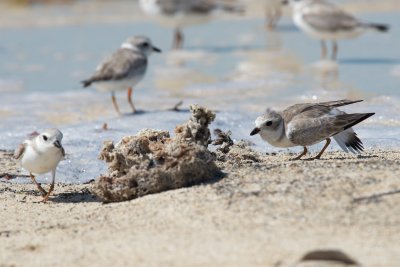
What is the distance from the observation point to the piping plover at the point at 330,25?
13.3 metres

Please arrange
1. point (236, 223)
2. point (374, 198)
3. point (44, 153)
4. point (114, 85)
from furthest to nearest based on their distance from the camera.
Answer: point (114, 85)
point (44, 153)
point (374, 198)
point (236, 223)

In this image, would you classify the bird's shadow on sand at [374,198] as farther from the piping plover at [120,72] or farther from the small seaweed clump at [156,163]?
the piping plover at [120,72]

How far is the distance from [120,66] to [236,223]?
5.46 m

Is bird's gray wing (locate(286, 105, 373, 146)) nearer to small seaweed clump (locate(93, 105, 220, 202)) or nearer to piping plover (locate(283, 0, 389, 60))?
small seaweed clump (locate(93, 105, 220, 202))

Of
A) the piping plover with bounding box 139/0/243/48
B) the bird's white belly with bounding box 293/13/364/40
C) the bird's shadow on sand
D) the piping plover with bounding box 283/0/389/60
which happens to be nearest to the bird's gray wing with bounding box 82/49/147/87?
the piping plover with bounding box 283/0/389/60

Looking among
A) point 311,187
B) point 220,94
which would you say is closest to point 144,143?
point 311,187

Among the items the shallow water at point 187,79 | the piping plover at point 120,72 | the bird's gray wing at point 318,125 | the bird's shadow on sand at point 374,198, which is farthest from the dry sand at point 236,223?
the piping plover at point 120,72

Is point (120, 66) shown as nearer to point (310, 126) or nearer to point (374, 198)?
point (310, 126)

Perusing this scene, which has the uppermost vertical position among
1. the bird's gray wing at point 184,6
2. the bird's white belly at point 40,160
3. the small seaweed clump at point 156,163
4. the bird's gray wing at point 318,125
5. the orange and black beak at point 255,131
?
the bird's gray wing at point 184,6

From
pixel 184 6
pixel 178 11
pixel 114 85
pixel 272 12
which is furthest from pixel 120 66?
pixel 272 12

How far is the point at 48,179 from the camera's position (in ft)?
22.3

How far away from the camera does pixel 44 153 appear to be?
19.4ft

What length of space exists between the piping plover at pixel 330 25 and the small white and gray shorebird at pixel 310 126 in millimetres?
6749

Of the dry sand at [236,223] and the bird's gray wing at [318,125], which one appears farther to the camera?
the bird's gray wing at [318,125]
